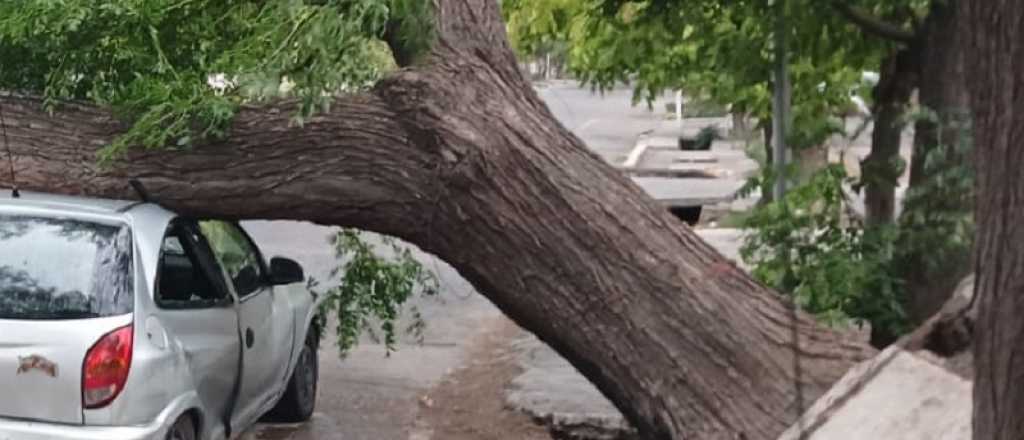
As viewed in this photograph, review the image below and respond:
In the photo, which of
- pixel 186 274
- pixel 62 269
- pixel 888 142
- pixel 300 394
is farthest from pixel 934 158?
pixel 300 394

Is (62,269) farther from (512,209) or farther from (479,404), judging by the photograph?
(479,404)

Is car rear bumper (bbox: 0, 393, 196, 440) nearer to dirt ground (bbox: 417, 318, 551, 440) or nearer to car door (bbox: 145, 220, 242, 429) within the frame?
car door (bbox: 145, 220, 242, 429)

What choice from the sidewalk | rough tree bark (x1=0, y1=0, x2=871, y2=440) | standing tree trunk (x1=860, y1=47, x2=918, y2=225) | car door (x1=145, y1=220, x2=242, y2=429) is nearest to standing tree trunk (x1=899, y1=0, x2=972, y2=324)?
standing tree trunk (x1=860, y1=47, x2=918, y2=225)

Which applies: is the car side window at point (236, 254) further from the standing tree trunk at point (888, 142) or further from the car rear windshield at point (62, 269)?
the standing tree trunk at point (888, 142)

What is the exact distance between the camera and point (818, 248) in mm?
6984

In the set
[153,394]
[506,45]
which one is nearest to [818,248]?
[506,45]

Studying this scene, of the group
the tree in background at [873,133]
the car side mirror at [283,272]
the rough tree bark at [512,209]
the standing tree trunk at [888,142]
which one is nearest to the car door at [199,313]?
the rough tree bark at [512,209]

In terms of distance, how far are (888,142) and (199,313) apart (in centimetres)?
303

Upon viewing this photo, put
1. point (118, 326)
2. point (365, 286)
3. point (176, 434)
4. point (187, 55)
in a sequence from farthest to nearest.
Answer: point (365, 286) < point (187, 55) < point (176, 434) < point (118, 326)

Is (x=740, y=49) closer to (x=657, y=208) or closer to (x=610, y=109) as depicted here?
(x=657, y=208)

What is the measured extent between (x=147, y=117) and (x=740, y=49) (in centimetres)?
270

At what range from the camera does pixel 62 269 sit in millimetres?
6113

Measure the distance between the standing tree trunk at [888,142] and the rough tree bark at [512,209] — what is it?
65 centimetres

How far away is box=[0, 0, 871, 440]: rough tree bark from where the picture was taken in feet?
21.4
